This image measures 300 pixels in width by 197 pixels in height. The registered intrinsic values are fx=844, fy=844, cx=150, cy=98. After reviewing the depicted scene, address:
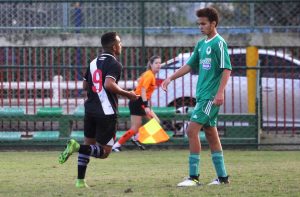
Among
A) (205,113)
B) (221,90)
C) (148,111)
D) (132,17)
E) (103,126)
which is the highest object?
(132,17)

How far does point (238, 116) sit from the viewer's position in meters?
15.6

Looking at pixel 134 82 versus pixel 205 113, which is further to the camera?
pixel 134 82

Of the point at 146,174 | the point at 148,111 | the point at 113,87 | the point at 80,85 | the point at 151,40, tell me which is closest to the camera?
the point at 113,87

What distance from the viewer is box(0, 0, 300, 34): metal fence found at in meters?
16.8

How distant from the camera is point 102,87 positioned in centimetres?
884

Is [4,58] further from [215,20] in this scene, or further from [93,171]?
[215,20]

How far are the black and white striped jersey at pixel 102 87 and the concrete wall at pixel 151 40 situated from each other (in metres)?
7.72

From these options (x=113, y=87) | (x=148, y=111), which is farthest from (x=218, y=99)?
(x=148, y=111)

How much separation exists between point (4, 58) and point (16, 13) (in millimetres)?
921

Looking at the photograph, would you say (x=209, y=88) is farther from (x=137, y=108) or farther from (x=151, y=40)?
(x=151, y=40)

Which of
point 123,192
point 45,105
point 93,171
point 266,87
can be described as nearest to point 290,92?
point 266,87

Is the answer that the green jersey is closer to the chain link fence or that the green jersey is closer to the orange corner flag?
the orange corner flag

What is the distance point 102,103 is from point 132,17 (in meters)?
9.76

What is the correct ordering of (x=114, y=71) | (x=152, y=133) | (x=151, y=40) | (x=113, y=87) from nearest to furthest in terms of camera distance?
1. (x=113, y=87)
2. (x=114, y=71)
3. (x=152, y=133)
4. (x=151, y=40)
